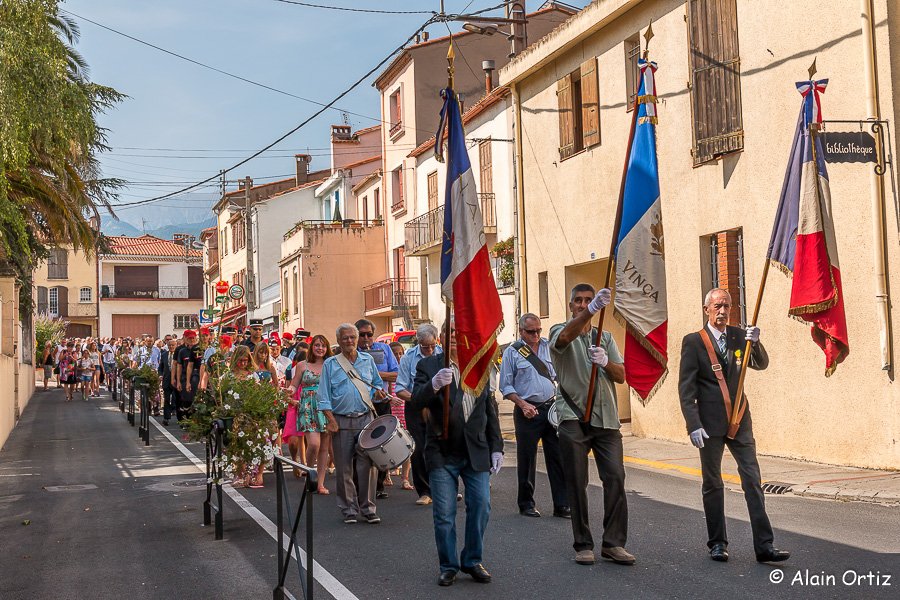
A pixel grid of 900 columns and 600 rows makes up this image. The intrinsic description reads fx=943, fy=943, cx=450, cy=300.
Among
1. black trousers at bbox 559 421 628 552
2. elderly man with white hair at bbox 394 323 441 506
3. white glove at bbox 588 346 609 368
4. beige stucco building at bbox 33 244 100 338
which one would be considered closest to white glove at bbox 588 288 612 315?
white glove at bbox 588 346 609 368

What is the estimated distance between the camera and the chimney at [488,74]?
2833cm

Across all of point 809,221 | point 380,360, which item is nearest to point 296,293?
point 380,360

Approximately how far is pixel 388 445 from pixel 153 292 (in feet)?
237

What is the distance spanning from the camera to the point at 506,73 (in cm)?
2092

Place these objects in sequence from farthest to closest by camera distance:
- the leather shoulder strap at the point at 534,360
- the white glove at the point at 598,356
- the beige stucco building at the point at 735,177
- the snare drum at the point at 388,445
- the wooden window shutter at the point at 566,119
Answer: the wooden window shutter at the point at 566,119 → the beige stucco building at the point at 735,177 → the leather shoulder strap at the point at 534,360 → the snare drum at the point at 388,445 → the white glove at the point at 598,356

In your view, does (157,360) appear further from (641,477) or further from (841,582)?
(841,582)

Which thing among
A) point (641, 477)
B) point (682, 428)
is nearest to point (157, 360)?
point (682, 428)

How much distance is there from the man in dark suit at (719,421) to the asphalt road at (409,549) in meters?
0.24

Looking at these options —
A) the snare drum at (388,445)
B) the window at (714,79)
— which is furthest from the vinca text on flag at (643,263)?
the window at (714,79)

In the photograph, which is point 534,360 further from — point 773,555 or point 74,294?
point 74,294

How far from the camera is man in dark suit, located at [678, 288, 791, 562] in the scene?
260 inches

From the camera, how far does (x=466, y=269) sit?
273 inches

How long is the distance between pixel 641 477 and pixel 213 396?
5.16m

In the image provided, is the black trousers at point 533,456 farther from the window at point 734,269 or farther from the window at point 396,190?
the window at point 396,190
